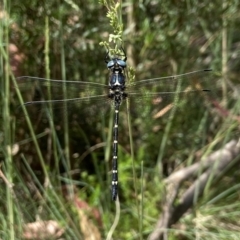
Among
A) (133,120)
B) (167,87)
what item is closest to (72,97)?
(167,87)

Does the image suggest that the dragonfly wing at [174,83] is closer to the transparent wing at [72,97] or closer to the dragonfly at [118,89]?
the dragonfly at [118,89]

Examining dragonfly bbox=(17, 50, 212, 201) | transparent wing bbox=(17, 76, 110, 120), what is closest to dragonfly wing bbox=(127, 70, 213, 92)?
dragonfly bbox=(17, 50, 212, 201)

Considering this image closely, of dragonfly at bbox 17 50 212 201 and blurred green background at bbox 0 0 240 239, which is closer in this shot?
dragonfly at bbox 17 50 212 201

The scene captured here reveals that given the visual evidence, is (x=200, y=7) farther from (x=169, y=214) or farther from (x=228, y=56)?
(x=169, y=214)

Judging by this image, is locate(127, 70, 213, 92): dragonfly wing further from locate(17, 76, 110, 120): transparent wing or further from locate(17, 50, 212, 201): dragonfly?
locate(17, 76, 110, 120): transparent wing

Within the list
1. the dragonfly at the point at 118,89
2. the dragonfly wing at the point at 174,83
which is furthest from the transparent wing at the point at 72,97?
the dragonfly wing at the point at 174,83

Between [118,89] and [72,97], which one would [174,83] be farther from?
[72,97]

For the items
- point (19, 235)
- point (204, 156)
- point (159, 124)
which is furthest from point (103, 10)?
point (19, 235)
